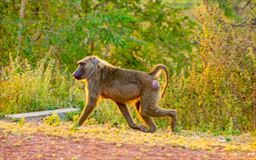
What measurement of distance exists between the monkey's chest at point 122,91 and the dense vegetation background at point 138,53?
1.26m

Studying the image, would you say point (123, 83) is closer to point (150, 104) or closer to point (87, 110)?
point (150, 104)

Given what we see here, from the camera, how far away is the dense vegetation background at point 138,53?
14148 mm

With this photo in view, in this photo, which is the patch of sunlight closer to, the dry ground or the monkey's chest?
the dry ground

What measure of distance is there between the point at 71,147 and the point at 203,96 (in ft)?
19.3

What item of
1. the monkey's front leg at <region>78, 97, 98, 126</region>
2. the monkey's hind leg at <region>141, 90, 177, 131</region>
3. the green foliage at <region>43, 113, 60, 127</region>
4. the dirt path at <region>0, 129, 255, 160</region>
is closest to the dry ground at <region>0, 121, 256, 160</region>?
the dirt path at <region>0, 129, 255, 160</region>

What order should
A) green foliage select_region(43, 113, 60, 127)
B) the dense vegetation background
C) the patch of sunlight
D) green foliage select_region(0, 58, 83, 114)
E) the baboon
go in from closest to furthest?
the patch of sunlight, green foliage select_region(43, 113, 60, 127), the baboon, the dense vegetation background, green foliage select_region(0, 58, 83, 114)

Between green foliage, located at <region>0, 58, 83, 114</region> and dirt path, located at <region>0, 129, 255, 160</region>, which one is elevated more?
green foliage, located at <region>0, 58, 83, 114</region>

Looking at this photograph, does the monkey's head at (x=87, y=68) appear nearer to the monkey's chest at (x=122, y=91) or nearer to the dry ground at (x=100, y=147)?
the monkey's chest at (x=122, y=91)

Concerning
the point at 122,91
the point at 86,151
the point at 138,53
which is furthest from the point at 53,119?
the point at 138,53

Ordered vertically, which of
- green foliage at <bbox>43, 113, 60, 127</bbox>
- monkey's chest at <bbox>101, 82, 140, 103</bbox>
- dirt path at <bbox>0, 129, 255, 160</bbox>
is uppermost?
monkey's chest at <bbox>101, 82, 140, 103</bbox>

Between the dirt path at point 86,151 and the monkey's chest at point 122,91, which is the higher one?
the monkey's chest at point 122,91

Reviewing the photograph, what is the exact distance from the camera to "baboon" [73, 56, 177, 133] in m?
11.6

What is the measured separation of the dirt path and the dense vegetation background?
3938mm

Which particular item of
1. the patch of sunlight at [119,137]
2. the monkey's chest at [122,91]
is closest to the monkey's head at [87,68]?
the monkey's chest at [122,91]
